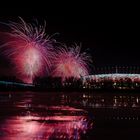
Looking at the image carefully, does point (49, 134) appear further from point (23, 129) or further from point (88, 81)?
point (88, 81)

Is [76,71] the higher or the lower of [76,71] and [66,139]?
the higher

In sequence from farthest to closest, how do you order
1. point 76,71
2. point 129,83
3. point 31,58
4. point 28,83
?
point 129,83 → point 28,83 → point 76,71 → point 31,58

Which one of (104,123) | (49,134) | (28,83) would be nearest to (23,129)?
(49,134)

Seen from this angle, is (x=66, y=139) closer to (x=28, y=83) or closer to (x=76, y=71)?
(x=76, y=71)

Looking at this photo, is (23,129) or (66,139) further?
(23,129)

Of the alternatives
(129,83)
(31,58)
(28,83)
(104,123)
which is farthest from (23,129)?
(129,83)

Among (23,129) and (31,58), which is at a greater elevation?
(31,58)

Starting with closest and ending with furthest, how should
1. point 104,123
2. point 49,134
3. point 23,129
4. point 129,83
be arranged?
point 49,134 → point 23,129 → point 104,123 → point 129,83

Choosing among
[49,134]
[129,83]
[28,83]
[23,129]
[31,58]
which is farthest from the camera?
[129,83]

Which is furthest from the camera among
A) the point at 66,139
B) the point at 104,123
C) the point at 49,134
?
the point at 104,123
